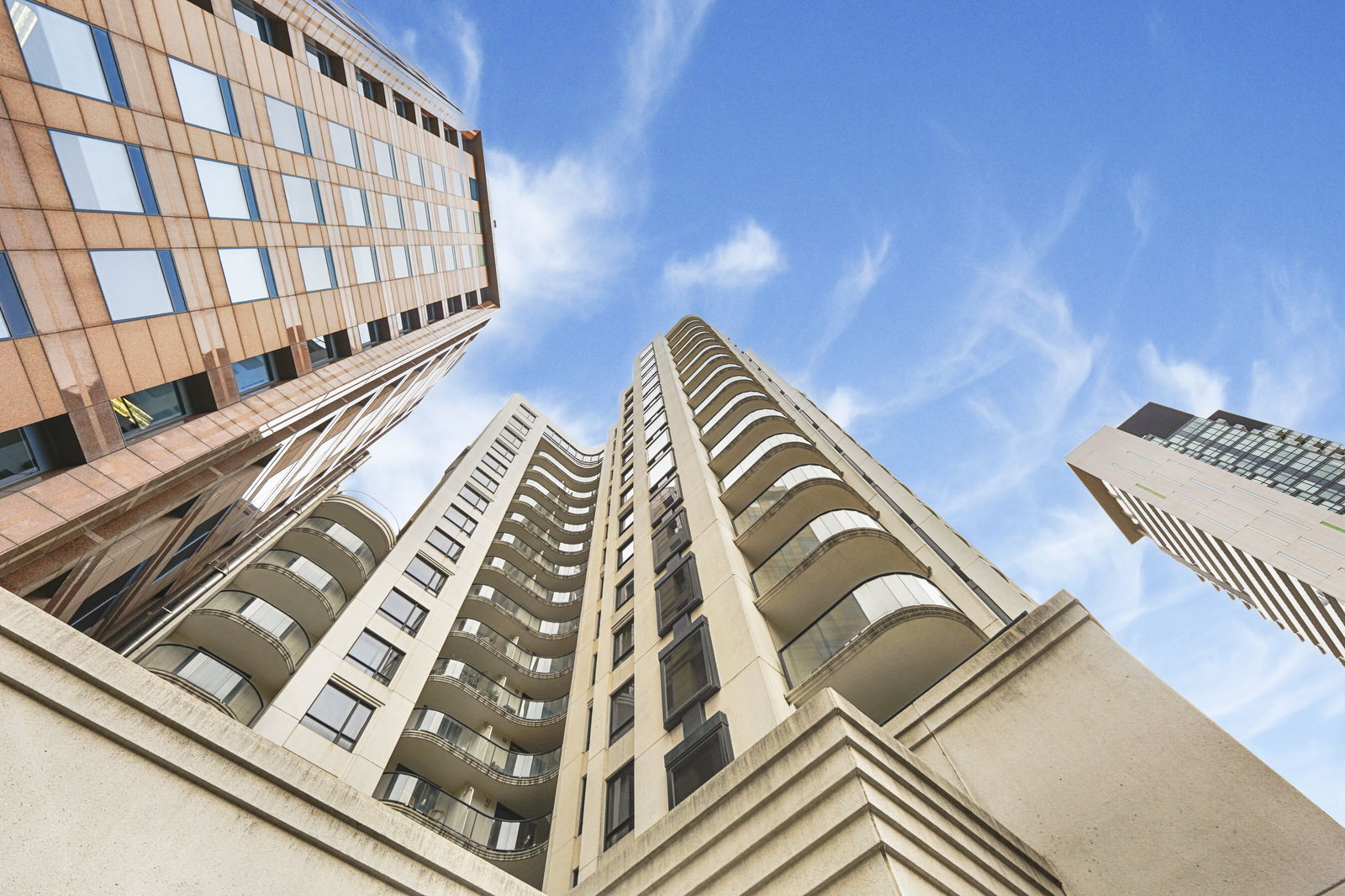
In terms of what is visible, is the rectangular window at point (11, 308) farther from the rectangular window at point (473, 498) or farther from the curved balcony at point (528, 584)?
the rectangular window at point (473, 498)

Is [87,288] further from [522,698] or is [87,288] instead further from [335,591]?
[522,698]

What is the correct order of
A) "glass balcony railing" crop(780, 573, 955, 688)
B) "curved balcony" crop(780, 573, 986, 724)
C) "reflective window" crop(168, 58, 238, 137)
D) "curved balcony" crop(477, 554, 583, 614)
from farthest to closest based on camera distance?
"curved balcony" crop(477, 554, 583, 614), "glass balcony railing" crop(780, 573, 955, 688), "reflective window" crop(168, 58, 238, 137), "curved balcony" crop(780, 573, 986, 724)

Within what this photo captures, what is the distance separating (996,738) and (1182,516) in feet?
264

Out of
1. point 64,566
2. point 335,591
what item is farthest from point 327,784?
point 335,591

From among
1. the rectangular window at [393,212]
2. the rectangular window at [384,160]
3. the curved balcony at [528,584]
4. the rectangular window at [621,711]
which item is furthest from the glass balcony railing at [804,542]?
the rectangular window at [384,160]

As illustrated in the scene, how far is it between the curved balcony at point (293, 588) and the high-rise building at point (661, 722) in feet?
0.43

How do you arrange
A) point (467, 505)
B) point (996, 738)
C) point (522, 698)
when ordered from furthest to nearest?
point (467, 505), point (522, 698), point (996, 738)

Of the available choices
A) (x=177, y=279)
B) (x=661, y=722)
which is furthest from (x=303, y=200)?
(x=661, y=722)

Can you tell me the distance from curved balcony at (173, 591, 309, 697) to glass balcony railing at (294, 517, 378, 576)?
418 centimetres

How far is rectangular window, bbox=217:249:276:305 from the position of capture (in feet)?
46.3

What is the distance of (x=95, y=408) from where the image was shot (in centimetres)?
1084

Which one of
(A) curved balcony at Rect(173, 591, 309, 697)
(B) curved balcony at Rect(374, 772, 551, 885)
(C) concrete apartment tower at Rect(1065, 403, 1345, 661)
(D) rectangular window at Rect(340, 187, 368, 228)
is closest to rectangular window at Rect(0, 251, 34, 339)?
(A) curved balcony at Rect(173, 591, 309, 697)

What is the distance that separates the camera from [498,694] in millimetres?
23922

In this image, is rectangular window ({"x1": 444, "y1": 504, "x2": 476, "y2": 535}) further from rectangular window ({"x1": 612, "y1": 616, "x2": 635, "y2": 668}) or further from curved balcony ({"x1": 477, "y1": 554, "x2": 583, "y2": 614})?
rectangular window ({"x1": 612, "y1": 616, "x2": 635, "y2": 668})
